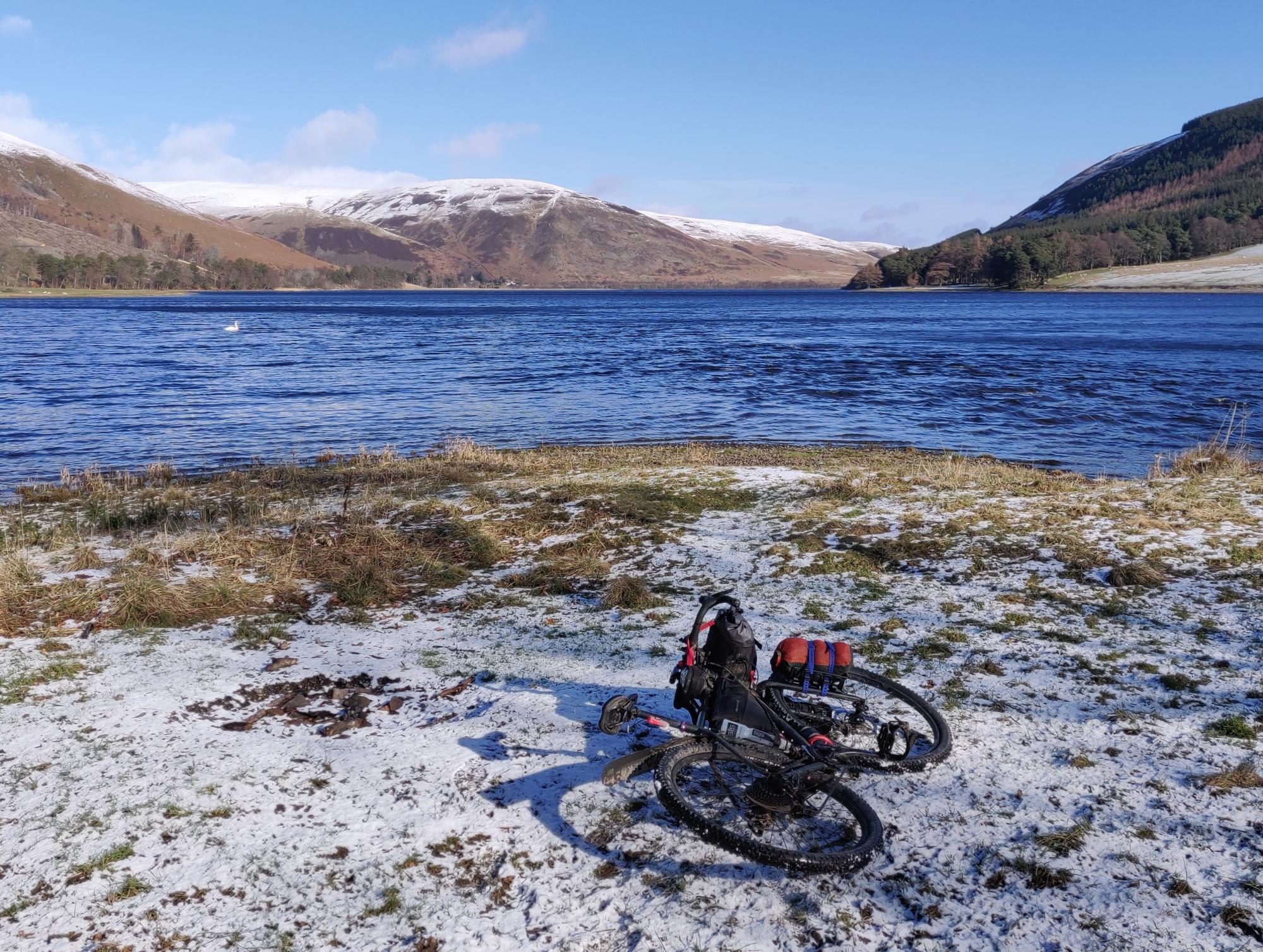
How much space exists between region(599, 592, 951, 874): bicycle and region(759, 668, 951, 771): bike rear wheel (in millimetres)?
10

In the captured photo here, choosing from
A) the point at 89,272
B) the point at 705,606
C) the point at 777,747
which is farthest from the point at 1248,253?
the point at 89,272

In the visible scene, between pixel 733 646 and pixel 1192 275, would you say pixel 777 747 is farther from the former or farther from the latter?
pixel 1192 275

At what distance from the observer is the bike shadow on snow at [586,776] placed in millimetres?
4855

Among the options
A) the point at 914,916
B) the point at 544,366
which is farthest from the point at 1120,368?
the point at 914,916

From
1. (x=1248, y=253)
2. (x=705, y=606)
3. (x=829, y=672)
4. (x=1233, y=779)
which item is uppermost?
(x=1248, y=253)

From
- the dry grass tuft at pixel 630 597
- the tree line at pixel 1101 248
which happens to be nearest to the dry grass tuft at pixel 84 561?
the dry grass tuft at pixel 630 597

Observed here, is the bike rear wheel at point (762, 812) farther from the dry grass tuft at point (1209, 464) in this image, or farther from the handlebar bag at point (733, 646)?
the dry grass tuft at point (1209, 464)

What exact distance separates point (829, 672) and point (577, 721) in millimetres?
2076

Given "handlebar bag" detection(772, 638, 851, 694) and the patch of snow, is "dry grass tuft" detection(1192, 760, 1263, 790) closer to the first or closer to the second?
"handlebar bag" detection(772, 638, 851, 694)

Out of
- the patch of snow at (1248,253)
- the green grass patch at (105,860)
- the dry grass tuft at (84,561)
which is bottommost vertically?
the green grass patch at (105,860)

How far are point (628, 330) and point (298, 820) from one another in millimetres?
71697

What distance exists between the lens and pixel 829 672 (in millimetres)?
6055

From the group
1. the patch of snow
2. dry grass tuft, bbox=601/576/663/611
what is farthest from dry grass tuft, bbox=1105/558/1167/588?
the patch of snow

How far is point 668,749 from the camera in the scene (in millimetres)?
5473
